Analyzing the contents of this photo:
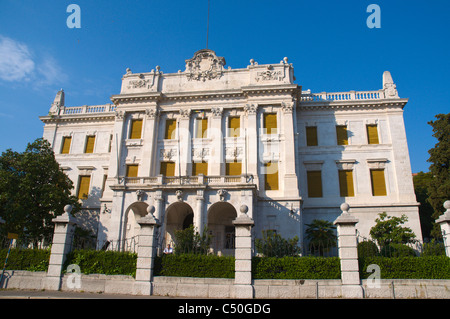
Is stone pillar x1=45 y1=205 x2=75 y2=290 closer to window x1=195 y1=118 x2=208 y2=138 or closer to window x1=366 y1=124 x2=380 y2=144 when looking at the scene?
window x1=195 y1=118 x2=208 y2=138

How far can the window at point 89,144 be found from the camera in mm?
32375

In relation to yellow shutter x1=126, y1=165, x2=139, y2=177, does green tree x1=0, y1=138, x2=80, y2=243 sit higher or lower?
lower

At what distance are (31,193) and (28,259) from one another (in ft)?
35.5

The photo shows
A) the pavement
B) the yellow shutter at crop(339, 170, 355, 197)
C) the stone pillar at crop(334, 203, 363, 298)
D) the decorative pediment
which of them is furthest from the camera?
the decorative pediment

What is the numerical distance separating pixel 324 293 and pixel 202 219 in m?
11.7

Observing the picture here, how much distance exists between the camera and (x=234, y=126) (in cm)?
2872

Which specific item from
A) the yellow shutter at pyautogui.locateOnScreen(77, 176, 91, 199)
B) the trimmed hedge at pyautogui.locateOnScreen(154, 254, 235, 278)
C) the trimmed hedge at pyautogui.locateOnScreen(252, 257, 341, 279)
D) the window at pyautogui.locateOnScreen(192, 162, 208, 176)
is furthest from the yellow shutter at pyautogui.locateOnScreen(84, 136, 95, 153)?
the trimmed hedge at pyautogui.locateOnScreen(252, 257, 341, 279)

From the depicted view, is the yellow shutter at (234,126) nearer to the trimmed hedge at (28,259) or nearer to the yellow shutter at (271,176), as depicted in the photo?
the yellow shutter at (271,176)

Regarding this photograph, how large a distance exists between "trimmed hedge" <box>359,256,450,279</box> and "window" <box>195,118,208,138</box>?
61.0 ft

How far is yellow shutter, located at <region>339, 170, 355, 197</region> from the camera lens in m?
27.6

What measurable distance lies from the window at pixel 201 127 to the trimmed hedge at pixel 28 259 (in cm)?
1640

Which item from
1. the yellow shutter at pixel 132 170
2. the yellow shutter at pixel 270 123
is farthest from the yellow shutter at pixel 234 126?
the yellow shutter at pixel 132 170

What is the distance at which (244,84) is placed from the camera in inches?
1145

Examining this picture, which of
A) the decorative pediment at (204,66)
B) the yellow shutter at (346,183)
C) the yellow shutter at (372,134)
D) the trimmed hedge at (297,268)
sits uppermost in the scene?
the decorative pediment at (204,66)
